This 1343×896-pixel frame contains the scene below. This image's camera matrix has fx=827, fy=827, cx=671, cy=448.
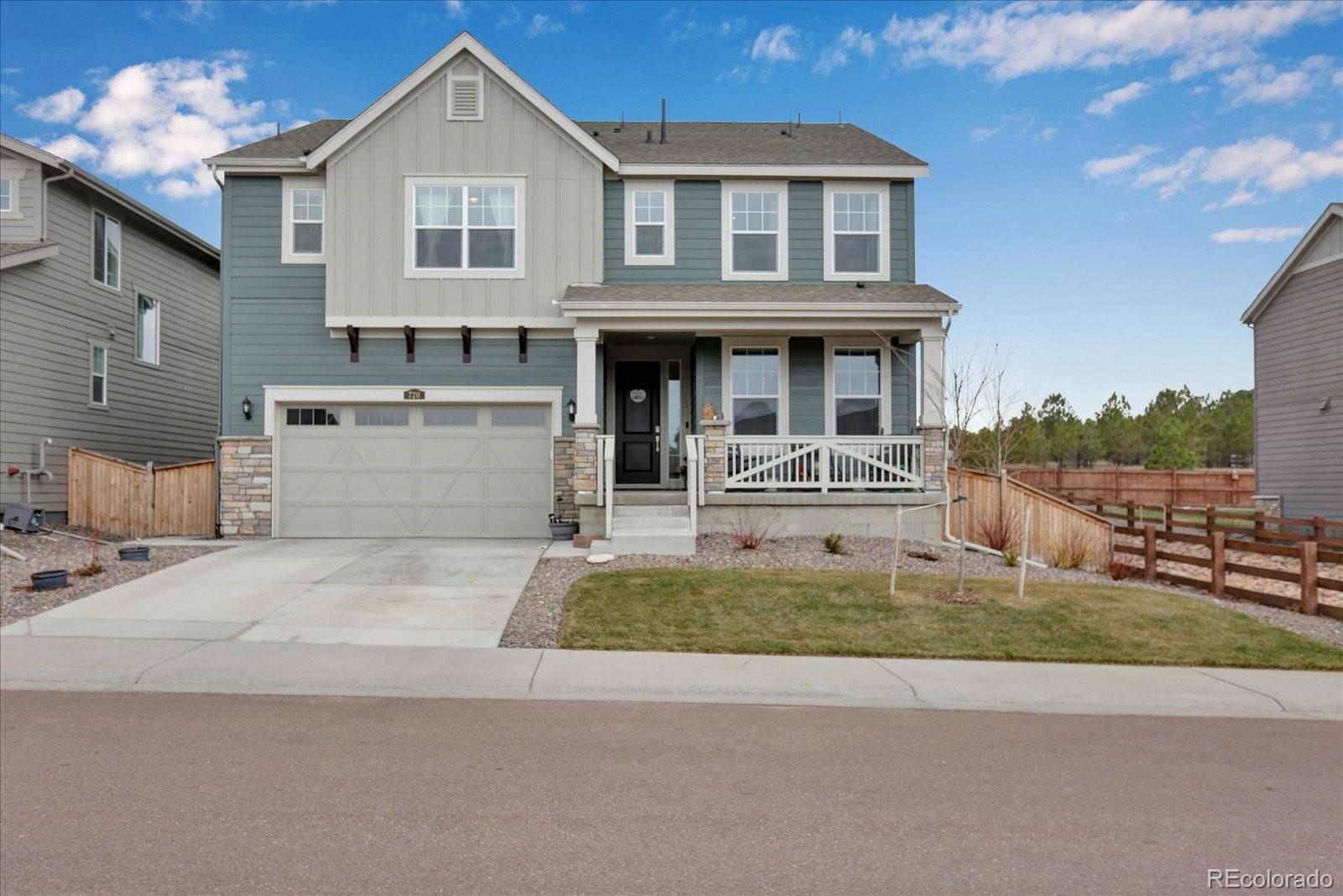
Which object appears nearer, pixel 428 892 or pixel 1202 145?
pixel 428 892

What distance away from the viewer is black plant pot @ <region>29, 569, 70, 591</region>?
32.2 ft

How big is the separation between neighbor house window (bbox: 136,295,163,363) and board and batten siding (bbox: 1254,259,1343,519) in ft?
89.4

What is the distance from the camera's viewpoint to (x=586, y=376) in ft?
46.1

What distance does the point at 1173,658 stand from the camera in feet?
26.3

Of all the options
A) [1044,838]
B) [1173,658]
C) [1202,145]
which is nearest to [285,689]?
[1044,838]

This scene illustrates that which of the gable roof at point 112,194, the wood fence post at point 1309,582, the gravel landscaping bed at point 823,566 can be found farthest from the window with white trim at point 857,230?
the gable roof at point 112,194

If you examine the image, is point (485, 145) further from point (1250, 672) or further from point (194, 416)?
point (1250, 672)

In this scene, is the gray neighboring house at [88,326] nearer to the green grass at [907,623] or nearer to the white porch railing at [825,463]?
the green grass at [907,623]

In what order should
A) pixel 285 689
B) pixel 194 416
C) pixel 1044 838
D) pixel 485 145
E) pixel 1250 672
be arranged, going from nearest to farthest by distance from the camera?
pixel 1044 838, pixel 285 689, pixel 1250 672, pixel 485 145, pixel 194 416

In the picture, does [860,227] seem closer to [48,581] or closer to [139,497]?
[48,581]

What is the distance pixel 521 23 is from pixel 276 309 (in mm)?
9106

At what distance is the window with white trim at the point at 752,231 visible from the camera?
1579 cm

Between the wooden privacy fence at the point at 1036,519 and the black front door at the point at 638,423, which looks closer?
the wooden privacy fence at the point at 1036,519

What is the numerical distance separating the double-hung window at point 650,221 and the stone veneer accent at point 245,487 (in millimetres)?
7652
